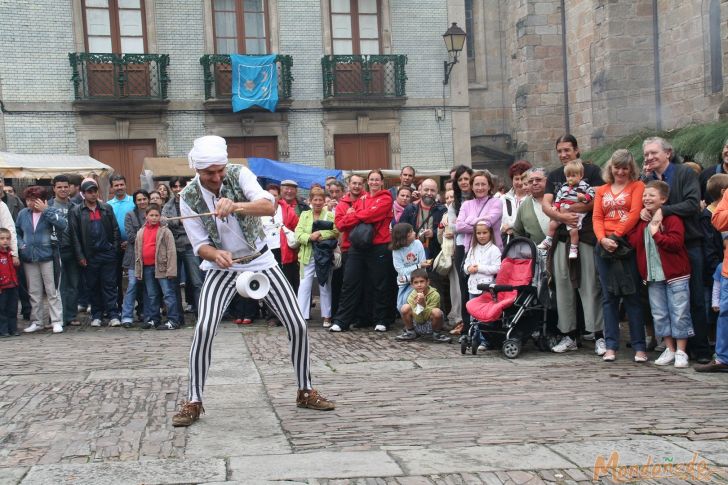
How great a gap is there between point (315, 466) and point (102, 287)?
8868mm

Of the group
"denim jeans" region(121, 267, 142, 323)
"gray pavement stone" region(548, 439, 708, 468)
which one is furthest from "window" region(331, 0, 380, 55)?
"gray pavement stone" region(548, 439, 708, 468)

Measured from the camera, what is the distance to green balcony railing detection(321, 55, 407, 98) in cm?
2467

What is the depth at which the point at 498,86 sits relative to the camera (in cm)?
3603

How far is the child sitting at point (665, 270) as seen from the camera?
864cm

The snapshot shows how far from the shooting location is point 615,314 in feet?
30.0

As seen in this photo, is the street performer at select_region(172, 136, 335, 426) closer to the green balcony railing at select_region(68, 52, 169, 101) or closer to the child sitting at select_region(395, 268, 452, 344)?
the child sitting at select_region(395, 268, 452, 344)

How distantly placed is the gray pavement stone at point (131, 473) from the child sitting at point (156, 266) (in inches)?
301

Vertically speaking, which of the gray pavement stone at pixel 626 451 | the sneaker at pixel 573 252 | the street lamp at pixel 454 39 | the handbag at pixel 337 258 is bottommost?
the gray pavement stone at pixel 626 451

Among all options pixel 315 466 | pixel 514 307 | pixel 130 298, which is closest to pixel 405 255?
pixel 514 307

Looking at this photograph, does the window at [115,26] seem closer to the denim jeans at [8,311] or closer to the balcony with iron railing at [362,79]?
the balcony with iron railing at [362,79]

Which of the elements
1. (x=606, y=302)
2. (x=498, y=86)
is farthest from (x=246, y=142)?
(x=606, y=302)

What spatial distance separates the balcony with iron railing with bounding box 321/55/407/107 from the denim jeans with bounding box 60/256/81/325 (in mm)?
12322

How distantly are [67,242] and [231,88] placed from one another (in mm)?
11699

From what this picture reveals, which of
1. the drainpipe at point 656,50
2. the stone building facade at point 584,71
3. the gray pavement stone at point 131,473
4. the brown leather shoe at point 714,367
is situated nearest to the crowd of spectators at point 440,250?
the brown leather shoe at point 714,367
